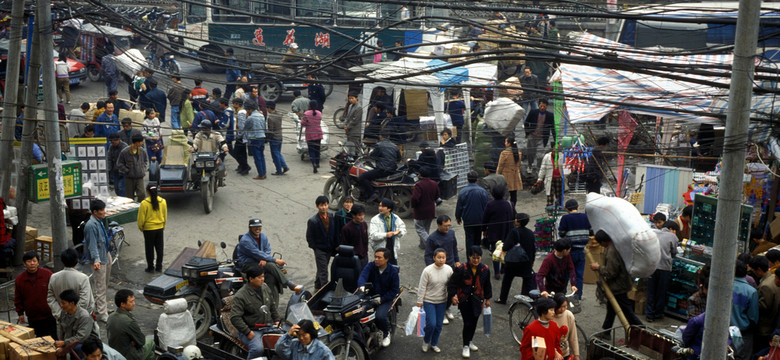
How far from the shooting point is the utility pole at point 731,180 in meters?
6.17

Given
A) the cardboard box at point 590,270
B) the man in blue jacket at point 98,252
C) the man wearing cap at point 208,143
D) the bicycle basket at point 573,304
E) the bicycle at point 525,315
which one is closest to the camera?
the bicycle basket at point 573,304

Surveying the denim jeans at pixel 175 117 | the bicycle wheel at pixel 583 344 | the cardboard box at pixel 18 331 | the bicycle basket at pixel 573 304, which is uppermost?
the denim jeans at pixel 175 117

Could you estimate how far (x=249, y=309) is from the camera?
8.74 m

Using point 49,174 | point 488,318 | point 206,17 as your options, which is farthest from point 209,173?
point 206,17

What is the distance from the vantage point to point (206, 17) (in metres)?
24.7

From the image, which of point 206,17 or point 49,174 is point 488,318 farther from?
point 206,17

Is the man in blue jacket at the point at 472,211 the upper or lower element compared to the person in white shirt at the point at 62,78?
lower

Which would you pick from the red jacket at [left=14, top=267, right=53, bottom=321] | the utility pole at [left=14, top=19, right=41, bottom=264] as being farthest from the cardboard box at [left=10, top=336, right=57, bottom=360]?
the utility pole at [left=14, top=19, right=41, bottom=264]

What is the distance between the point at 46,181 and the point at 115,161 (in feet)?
8.87

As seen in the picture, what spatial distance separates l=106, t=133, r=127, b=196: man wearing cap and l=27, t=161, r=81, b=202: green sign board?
204cm

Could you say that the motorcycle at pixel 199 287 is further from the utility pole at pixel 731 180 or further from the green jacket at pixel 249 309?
the utility pole at pixel 731 180

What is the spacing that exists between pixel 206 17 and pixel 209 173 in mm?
11723

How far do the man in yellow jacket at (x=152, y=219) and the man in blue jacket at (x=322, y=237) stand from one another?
231 centimetres

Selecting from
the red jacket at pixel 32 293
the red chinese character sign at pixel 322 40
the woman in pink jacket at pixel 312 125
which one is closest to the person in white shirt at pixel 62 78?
the woman in pink jacket at pixel 312 125
